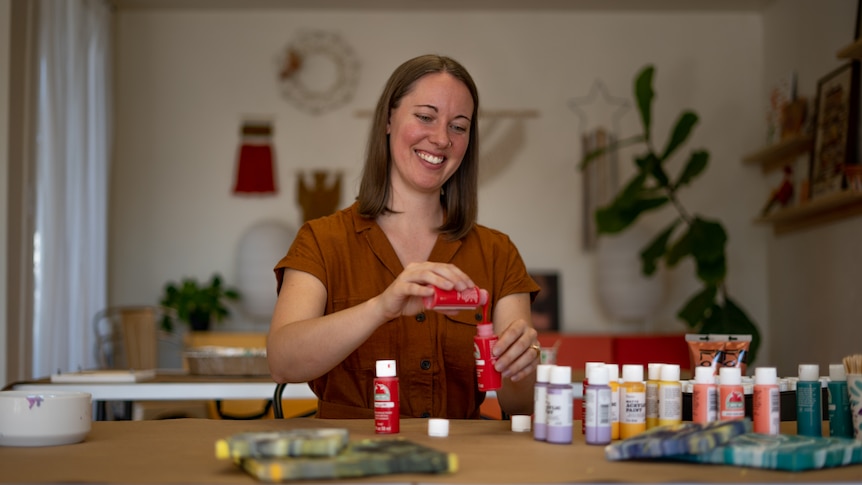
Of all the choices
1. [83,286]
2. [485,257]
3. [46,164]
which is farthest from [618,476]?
[83,286]

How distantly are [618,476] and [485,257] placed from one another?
1.04 meters

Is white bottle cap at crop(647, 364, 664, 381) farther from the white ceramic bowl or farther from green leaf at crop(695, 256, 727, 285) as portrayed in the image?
green leaf at crop(695, 256, 727, 285)

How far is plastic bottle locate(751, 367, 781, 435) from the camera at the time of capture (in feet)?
4.71

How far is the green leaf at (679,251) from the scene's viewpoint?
5.55 meters

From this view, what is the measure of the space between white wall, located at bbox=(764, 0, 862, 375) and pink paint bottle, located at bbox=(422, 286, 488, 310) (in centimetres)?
416

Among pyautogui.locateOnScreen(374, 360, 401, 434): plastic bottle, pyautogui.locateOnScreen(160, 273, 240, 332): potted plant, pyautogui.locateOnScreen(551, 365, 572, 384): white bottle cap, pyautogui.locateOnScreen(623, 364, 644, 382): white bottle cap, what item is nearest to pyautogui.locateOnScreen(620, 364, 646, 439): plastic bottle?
pyautogui.locateOnScreen(623, 364, 644, 382): white bottle cap

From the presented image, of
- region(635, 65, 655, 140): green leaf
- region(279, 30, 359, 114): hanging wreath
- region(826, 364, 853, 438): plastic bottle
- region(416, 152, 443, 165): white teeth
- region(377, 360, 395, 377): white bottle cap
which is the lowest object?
region(826, 364, 853, 438): plastic bottle

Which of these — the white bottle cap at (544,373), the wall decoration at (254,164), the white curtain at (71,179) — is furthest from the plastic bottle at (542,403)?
the wall decoration at (254,164)

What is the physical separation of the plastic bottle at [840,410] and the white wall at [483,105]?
5155 millimetres

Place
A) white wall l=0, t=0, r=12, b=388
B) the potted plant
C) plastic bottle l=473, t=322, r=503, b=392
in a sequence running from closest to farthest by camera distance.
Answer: plastic bottle l=473, t=322, r=503, b=392, white wall l=0, t=0, r=12, b=388, the potted plant

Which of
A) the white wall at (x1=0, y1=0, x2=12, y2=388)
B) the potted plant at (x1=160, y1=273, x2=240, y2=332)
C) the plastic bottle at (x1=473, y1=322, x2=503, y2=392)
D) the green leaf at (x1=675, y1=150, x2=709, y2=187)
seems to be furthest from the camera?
the potted plant at (x1=160, y1=273, x2=240, y2=332)

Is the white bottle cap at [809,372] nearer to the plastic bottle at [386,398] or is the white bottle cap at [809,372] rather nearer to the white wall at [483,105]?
the plastic bottle at [386,398]

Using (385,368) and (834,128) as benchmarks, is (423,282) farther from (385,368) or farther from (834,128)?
(834,128)

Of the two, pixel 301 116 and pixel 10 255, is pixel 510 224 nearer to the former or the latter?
pixel 301 116
